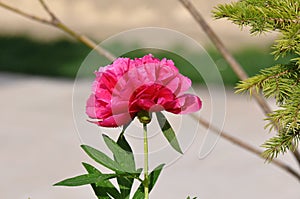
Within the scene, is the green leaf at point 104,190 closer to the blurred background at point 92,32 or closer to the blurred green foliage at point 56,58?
the blurred green foliage at point 56,58

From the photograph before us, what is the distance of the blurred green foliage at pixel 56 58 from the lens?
20.7 feet

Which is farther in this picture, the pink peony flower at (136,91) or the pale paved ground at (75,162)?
the pale paved ground at (75,162)

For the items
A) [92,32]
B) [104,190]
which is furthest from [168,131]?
[92,32]

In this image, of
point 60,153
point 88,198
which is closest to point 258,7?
point 88,198

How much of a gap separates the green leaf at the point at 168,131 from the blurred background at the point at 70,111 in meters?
1.04

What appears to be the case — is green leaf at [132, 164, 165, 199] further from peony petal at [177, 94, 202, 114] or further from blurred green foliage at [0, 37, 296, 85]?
blurred green foliage at [0, 37, 296, 85]

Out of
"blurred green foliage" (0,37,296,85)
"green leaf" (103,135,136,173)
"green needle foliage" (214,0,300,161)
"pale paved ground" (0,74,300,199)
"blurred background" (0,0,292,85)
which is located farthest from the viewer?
"blurred background" (0,0,292,85)

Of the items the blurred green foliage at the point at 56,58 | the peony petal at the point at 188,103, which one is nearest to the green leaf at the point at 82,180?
the peony petal at the point at 188,103

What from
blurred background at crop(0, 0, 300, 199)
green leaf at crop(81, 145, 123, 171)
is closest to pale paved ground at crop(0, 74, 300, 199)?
blurred background at crop(0, 0, 300, 199)

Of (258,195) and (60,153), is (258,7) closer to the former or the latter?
(258,195)

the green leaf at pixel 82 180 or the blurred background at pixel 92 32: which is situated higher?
the blurred background at pixel 92 32

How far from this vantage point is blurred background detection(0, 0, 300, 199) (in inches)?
165

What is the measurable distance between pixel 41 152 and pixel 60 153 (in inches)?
4.9

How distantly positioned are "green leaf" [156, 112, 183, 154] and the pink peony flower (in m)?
0.04
